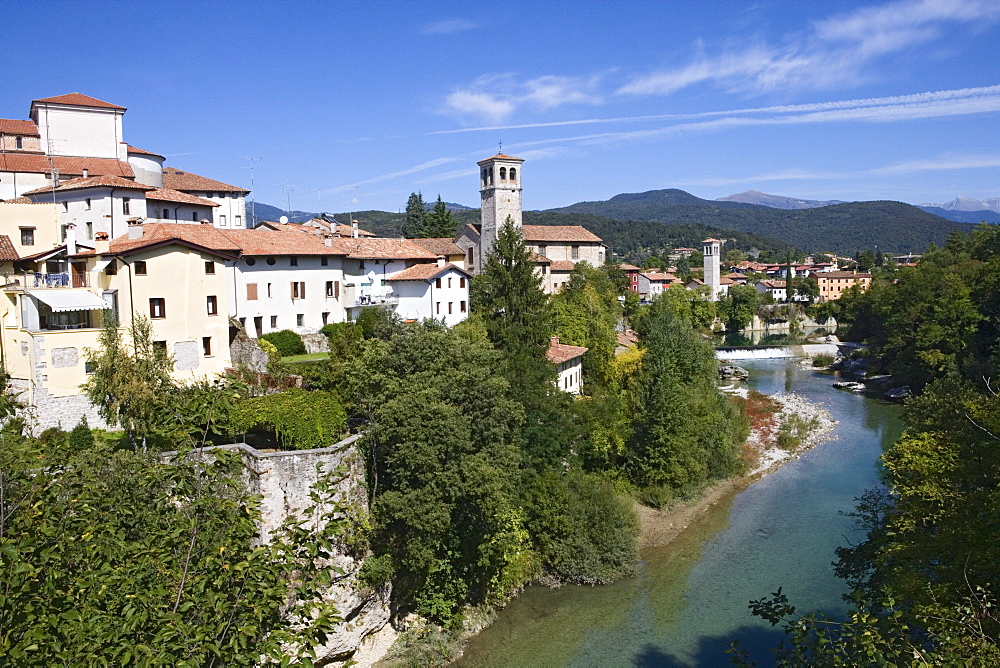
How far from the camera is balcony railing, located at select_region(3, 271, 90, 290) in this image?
2291cm

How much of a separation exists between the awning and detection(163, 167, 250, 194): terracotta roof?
1785 cm

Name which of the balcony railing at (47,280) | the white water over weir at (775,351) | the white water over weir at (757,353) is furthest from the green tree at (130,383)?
the white water over weir at (757,353)

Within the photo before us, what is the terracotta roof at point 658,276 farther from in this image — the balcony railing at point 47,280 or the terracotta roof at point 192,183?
the balcony railing at point 47,280

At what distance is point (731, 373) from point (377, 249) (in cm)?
3014

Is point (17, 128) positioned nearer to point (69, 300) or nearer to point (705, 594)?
point (69, 300)

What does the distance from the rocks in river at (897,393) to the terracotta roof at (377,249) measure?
103 feet

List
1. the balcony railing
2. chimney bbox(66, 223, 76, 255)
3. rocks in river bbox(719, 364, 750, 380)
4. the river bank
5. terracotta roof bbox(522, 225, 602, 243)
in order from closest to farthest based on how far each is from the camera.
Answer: the balcony railing < chimney bbox(66, 223, 76, 255) < the river bank < rocks in river bbox(719, 364, 750, 380) < terracotta roof bbox(522, 225, 602, 243)

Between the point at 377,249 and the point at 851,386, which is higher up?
the point at 377,249

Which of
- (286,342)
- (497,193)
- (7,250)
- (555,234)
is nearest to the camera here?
(7,250)

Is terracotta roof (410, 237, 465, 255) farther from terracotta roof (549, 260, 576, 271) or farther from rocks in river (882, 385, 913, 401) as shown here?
rocks in river (882, 385, 913, 401)

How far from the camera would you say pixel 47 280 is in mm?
23266

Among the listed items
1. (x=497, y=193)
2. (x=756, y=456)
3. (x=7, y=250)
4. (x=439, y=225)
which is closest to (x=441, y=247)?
(x=497, y=193)

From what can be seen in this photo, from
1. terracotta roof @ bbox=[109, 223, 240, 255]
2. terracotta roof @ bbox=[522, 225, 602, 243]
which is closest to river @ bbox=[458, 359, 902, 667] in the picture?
terracotta roof @ bbox=[109, 223, 240, 255]

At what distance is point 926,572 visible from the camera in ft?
46.3
